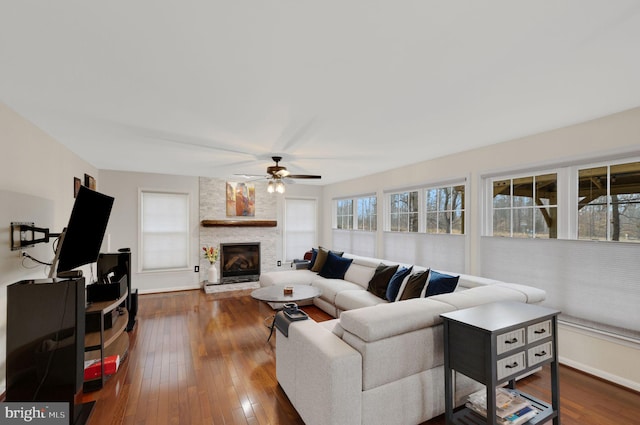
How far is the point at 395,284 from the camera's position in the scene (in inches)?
144

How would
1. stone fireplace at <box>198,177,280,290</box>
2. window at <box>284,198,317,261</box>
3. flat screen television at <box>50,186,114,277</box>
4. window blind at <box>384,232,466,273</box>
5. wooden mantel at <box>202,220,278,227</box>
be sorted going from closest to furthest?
flat screen television at <box>50,186,114,277</box>, window blind at <box>384,232,466,273</box>, wooden mantel at <box>202,220,278,227</box>, stone fireplace at <box>198,177,280,290</box>, window at <box>284,198,317,261</box>

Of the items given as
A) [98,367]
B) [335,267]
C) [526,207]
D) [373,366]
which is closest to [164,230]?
[335,267]

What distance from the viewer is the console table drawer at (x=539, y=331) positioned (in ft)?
6.24

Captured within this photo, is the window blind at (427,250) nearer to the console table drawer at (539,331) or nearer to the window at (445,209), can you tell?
the window at (445,209)

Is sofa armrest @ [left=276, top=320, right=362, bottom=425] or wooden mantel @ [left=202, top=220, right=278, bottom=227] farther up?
wooden mantel @ [left=202, top=220, right=278, bottom=227]

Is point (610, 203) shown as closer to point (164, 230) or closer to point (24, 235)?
point (24, 235)

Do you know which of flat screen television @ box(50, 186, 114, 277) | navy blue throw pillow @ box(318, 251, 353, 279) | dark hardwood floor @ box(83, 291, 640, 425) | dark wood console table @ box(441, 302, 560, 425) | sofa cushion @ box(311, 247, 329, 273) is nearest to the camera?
dark wood console table @ box(441, 302, 560, 425)

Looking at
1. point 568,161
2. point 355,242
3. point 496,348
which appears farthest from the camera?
point 355,242

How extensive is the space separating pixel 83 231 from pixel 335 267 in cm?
347

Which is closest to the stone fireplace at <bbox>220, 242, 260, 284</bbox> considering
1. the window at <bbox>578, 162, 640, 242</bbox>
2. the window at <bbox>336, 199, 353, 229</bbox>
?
the window at <bbox>336, 199, 353, 229</bbox>

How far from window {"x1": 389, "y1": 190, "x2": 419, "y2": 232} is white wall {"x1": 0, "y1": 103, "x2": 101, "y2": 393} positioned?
4.82 m

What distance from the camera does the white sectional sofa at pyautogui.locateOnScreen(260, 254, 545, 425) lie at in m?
1.77

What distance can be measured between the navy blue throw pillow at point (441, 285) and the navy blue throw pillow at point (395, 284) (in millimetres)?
561

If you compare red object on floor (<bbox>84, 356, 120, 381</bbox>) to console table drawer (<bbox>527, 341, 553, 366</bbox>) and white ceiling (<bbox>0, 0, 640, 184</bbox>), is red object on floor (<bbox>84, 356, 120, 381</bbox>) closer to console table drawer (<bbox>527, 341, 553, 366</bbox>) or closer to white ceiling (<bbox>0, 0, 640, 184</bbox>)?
white ceiling (<bbox>0, 0, 640, 184</bbox>)
